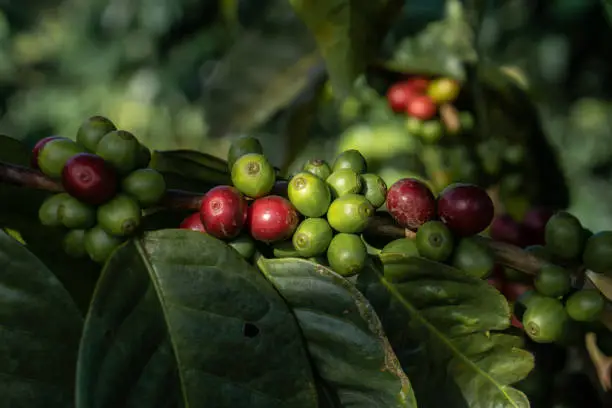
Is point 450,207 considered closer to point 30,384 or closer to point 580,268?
point 580,268

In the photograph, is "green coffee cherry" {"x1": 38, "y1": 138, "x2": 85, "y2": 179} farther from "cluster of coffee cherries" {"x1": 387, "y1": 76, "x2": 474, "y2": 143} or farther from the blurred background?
"cluster of coffee cherries" {"x1": 387, "y1": 76, "x2": 474, "y2": 143}

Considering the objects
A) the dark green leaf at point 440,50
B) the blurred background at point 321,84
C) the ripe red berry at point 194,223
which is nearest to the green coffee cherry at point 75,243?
the ripe red berry at point 194,223

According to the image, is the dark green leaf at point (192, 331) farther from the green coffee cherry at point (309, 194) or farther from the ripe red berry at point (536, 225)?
the ripe red berry at point (536, 225)

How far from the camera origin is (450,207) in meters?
0.90

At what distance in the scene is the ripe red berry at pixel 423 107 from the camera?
1.81 m

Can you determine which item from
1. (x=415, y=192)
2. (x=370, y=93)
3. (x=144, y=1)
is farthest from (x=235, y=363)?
(x=144, y=1)

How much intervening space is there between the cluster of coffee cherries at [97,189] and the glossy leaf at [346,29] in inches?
14.8

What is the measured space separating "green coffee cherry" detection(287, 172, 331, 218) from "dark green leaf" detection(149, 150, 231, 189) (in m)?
0.16

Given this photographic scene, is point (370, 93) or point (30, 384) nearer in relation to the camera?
point (30, 384)

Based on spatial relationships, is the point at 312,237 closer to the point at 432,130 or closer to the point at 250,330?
the point at 250,330

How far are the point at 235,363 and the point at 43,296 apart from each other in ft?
0.62

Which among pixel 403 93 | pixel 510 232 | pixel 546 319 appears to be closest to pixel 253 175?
pixel 546 319

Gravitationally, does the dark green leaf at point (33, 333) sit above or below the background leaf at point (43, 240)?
below

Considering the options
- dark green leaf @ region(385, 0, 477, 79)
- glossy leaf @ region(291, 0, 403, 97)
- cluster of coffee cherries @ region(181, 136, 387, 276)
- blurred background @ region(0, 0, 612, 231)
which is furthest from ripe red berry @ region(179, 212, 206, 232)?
dark green leaf @ region(385, 0, 477, 79)
